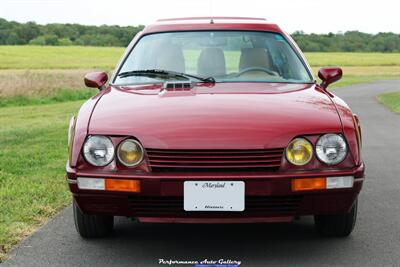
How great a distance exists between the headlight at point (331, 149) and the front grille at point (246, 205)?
27 cm

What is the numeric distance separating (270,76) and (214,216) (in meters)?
1.52

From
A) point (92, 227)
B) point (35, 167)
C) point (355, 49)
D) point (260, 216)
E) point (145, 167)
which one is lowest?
point (355, 49)

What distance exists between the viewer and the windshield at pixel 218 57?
523cm

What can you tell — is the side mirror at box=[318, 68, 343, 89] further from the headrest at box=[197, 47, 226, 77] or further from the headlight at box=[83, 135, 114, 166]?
the headlight at box=[83, 135, 114, 166]

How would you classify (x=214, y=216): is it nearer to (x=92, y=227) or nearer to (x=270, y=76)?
(x=92, y=227)

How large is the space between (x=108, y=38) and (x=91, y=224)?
92.0 metres

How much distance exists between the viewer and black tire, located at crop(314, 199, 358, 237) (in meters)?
4.62

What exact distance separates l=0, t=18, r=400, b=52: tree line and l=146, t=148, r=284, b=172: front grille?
85868mm

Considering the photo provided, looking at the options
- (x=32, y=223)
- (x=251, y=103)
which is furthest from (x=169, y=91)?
(x=32, y=223)

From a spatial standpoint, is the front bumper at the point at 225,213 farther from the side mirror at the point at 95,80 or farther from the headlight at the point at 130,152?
the side mirror at the point at 95,80

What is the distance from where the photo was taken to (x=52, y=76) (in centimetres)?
3575

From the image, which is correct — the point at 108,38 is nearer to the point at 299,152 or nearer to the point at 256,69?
the point at 256,69

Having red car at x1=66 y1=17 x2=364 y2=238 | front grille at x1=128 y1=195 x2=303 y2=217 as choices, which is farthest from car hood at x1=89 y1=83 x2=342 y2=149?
front grille at x1=128 y1=195 x2=303 y2=217

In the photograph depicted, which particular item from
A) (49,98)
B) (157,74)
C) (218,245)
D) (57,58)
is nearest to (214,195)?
(218,245)
